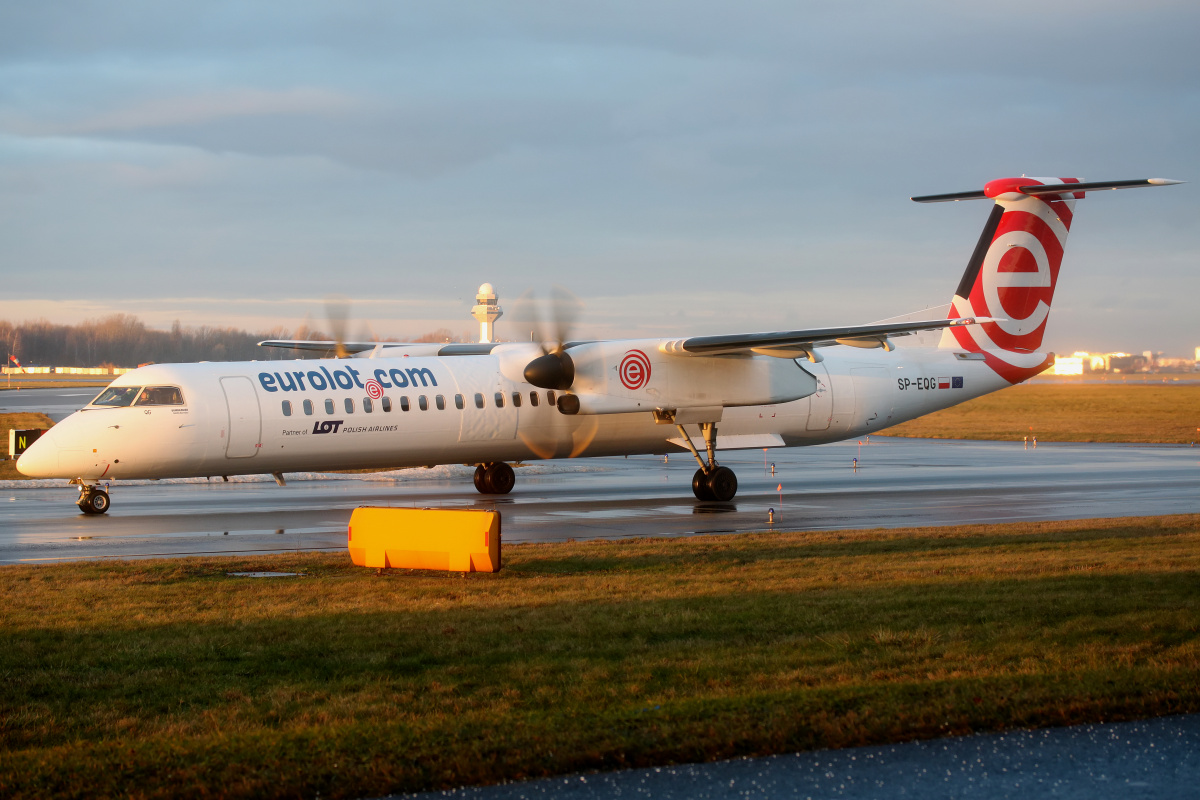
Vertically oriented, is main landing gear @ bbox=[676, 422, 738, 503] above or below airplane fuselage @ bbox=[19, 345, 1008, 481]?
below

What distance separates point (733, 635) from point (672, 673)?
4.91 ft

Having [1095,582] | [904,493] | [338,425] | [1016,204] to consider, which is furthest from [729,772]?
[1016,204]

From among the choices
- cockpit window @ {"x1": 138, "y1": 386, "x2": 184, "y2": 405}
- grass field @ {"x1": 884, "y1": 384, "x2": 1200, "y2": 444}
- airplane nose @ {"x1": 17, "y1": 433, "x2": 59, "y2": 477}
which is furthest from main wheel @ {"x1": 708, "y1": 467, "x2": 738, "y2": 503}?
grass field @ {"x1": 884, "y1": 384, "x2": 1200, "y2": 444}

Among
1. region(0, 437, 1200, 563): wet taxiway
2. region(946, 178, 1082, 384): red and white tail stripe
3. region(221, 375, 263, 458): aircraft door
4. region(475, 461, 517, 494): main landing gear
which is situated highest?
region(946, 178, 1082, 384): red and white tail stripe

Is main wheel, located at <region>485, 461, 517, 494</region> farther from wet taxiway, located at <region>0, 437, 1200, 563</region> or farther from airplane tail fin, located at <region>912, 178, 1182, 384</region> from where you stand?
airplane tail fin, located at <region>912, 178, 1182, 384</region>

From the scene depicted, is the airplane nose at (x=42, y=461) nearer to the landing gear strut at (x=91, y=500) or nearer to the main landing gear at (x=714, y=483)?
the landing gear strut at (x=91, y=500)

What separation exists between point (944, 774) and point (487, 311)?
68653mm

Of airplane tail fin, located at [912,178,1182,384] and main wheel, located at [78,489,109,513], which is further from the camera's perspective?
airplane tail fin, located at [912,178,1182,384]

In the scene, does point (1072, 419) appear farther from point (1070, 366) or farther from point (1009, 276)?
point (1070, 366)

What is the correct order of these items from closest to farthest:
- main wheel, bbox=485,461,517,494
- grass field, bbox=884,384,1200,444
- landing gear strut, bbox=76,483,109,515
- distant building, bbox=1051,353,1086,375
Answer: landing gear strut, bbox=76,483,109,515 → main wheel, bbox=485,461,517,494 → grass field, bbox=884,384,1200,444 → distant building, bbox=1051,353,1086,375

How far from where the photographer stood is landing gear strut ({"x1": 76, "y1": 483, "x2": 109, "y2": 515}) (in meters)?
20.1

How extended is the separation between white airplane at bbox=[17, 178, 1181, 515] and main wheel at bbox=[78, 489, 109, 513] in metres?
0.03

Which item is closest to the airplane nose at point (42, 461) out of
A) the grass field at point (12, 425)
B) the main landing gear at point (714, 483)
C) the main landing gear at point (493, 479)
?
the main landing gear at point (493, 479)

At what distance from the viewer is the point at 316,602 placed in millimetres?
11055
